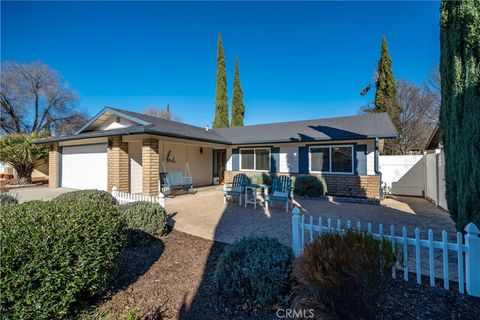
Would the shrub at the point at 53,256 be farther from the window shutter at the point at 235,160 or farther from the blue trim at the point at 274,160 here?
the window shutter at the point at 235,160

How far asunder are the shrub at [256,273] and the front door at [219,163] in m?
12.7

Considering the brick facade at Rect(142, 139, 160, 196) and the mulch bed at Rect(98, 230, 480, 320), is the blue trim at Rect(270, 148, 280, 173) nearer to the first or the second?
the brick facade at Rect(142, 139, 160, 196)

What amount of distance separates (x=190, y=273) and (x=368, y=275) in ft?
8.29

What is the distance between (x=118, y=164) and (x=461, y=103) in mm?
11062

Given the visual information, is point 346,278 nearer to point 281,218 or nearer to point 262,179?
point 281,218

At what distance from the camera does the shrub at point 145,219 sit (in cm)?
484

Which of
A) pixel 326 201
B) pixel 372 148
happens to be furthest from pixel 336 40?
pixel 326 201

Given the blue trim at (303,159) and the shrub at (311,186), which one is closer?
the shrub at (311,186)

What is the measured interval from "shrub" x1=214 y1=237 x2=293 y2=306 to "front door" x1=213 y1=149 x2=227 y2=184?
12.7 meters

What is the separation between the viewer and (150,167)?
9.12m

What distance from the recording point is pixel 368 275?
205cm

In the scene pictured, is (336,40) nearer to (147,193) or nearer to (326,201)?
(326,201)

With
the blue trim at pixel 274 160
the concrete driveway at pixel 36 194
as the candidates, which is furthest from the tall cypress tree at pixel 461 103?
the concrete driveway at pixel 36 194

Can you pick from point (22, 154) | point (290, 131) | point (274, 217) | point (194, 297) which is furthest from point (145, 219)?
point (22, 154)
